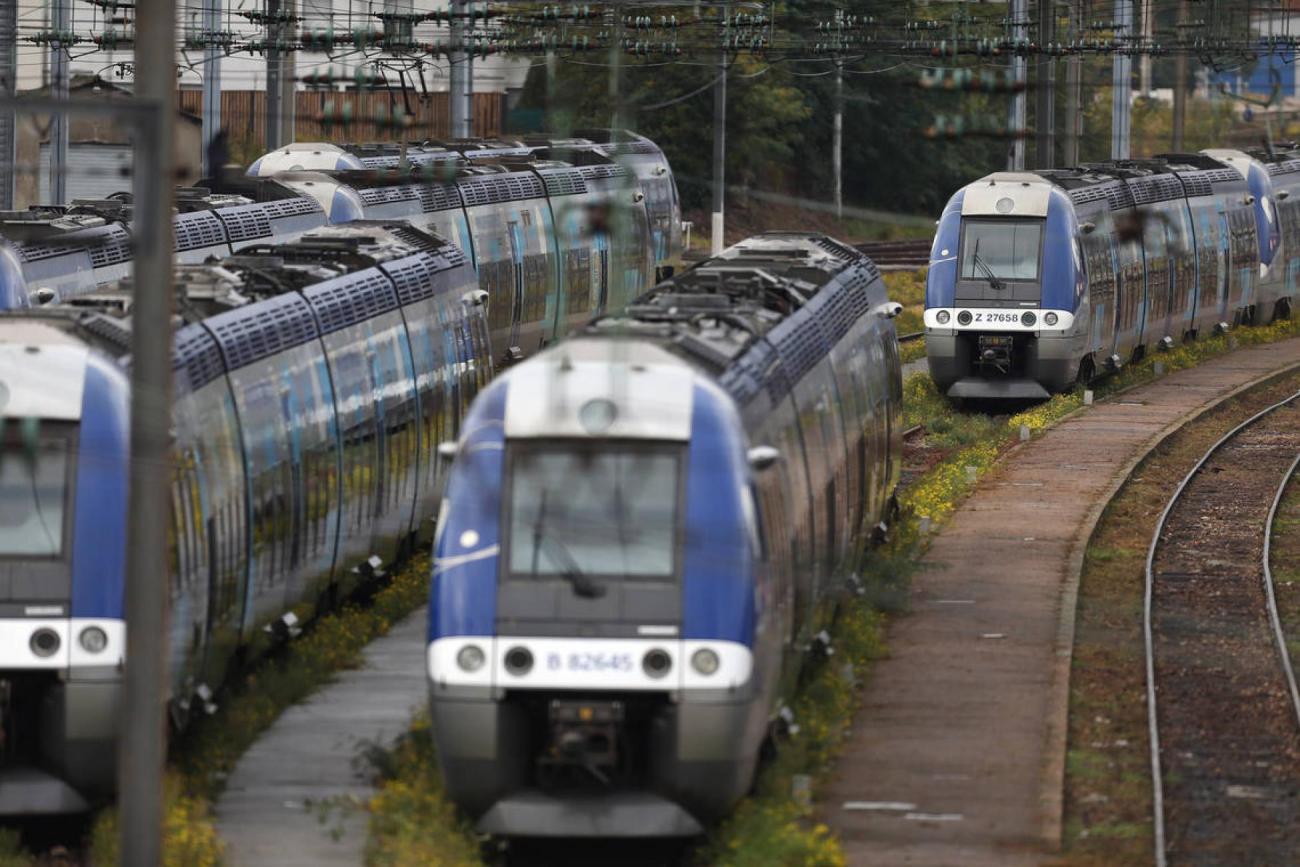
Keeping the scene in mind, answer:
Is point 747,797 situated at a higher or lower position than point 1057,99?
lower

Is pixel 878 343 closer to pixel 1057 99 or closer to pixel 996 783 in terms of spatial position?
pixel 996 783

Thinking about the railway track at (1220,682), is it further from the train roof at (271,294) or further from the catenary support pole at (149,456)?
the train roof at (271,294)

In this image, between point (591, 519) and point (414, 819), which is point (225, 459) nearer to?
point (414, 819)

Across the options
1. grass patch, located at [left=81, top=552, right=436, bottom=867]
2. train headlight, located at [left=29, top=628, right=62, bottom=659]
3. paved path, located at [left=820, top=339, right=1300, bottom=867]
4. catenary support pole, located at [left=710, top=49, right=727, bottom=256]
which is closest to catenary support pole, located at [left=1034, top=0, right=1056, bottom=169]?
catenary support pole, located at [left=710, top=49, right=727, bottom=256]

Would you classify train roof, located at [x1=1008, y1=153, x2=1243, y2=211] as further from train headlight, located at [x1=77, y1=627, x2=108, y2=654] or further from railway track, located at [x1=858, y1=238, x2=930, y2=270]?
train headlight, located at [x1=77, y1=627, x2=108, y2=654]

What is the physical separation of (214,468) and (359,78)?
12696 millimetres

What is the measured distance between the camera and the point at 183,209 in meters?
25.2

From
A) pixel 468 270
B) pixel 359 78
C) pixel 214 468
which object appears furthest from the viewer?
pixel 359 78

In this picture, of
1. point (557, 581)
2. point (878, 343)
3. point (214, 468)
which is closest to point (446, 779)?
point (557, 581)

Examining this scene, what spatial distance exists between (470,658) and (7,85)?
54.8ft

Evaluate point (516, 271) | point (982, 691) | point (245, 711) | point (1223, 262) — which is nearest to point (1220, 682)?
point (982, 691)

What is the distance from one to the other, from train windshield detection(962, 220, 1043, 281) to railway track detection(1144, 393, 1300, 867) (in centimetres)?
412

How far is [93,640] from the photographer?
1337 centimetres

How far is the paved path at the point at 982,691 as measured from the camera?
14.4m
